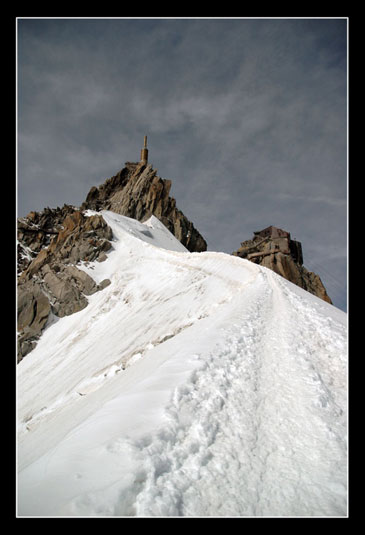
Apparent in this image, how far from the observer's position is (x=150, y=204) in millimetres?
57281

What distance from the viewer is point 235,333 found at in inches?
276

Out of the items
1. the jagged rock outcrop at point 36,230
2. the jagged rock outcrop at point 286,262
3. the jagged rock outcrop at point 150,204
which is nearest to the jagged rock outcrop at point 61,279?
the jagged rock outcrop at point 36,230

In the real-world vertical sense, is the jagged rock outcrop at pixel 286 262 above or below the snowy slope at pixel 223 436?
above

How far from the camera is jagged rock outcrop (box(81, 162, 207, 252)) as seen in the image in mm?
56500

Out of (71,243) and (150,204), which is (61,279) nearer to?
(71,243)

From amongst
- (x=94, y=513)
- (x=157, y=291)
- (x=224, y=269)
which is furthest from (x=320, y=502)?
(x=157, y=291)

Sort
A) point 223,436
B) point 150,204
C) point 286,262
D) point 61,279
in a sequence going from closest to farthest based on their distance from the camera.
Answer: point 223,436 → point 286,262 → point 61,279 → point 150,204

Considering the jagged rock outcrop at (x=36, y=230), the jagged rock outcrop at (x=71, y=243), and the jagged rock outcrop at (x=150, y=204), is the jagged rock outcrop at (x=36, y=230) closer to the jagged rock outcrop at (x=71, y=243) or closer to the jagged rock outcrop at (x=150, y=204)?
the jagged rock outcrop at (x=71, y=243)

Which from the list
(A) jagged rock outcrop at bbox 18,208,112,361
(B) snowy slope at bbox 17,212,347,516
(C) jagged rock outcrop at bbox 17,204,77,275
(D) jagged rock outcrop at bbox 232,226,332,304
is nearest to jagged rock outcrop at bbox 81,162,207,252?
(C) jagged rock outcrop at bbox 17,204,77,275

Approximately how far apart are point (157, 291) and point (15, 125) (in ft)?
54.4

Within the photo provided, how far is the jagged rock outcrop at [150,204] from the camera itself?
5650 centimetres

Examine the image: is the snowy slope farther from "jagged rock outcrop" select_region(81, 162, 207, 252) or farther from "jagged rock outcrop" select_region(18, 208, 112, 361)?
"jagged rock outcrop" select_region(81, 162, 207, 252)

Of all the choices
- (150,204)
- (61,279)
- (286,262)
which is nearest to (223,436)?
(286,262)

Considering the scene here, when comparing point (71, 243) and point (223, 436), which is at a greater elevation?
point (71, 243)
